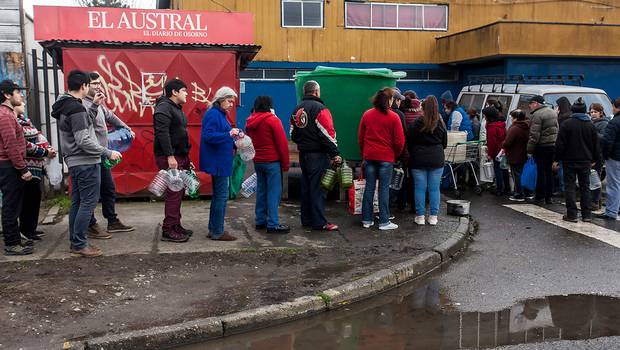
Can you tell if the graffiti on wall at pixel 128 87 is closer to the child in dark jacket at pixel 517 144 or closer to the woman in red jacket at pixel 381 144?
the woman in red jacket at pixel 381 144

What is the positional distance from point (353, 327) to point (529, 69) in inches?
628

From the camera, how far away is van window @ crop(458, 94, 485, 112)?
1285cm

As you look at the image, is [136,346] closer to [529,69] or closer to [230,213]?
[230,213]

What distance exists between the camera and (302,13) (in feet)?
65.9

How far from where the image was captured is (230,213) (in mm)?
8688

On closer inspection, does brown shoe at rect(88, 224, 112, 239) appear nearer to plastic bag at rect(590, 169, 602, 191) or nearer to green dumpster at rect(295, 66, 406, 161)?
green dumpster at rect(295, 66, 406, 161)

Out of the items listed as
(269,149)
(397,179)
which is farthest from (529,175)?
(269,149)

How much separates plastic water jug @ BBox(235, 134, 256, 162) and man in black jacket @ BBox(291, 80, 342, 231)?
0.75 m

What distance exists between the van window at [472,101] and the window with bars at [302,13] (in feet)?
26.2

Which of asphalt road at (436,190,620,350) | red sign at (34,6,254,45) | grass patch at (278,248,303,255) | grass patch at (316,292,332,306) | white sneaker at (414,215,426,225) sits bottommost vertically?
asphalt road at (436,190,620,350)

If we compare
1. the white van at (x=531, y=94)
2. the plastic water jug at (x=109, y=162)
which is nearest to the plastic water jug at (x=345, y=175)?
the plastic water jug at (x=109, y=162)

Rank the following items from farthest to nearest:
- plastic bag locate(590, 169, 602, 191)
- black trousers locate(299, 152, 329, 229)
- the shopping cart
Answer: the shopping cart < plastic bag locate(590, 169, 602, 191) < black trousers locate(299, 152, 329, 229)

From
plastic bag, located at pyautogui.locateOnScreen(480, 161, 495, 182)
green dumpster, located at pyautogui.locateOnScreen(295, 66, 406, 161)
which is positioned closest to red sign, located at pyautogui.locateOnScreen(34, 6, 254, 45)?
green dumpster, located at pyautogui.locateOnScreen(295, 66, 406, 161)

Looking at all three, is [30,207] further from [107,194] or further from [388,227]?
[388,227]
